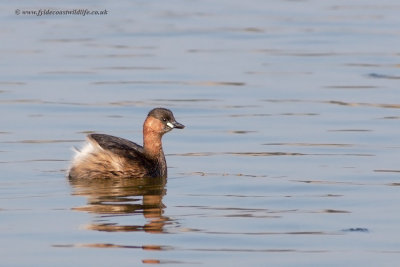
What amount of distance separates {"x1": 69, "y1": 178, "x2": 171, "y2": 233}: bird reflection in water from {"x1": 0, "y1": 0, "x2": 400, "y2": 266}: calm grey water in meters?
0.03

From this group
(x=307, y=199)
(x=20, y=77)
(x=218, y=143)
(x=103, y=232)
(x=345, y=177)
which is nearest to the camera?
(x=103, y=232)

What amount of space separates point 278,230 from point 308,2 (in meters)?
16.7

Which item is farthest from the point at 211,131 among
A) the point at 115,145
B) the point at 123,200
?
the point at 123,200

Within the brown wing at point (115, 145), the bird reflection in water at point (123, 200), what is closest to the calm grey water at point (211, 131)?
the bird reflection in water at point (123, 200)

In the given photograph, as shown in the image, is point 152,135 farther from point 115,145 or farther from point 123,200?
point 123,200

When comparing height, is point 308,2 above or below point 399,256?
above

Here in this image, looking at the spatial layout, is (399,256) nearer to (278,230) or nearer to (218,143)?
(278,230)

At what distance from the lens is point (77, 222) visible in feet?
30.9

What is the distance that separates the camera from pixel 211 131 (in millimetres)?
13609

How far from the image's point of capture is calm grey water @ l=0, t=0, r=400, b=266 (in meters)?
8.82

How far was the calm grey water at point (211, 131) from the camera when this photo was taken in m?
8.82

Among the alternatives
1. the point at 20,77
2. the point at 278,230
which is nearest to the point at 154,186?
the point at 278,230

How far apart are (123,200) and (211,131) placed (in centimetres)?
327

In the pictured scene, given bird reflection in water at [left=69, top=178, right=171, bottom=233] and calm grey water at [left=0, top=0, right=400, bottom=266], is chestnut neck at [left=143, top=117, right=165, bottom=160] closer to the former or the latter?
calm grey water at [left=0, top=0, right=400, bottom=266]
